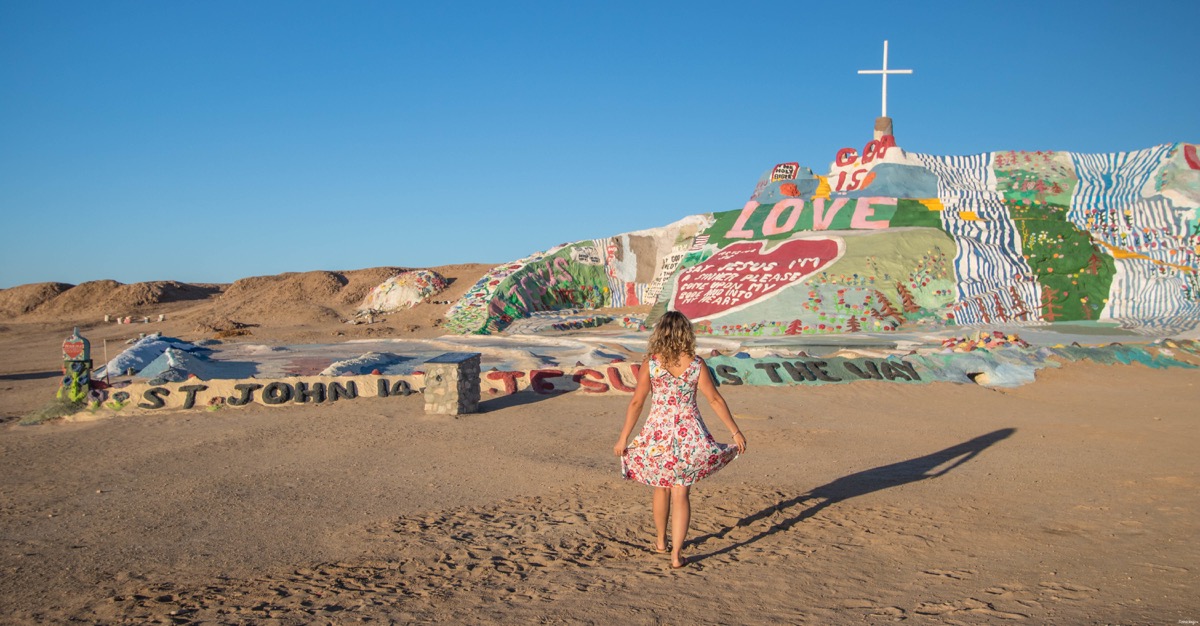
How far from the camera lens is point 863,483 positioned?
18.0 feet

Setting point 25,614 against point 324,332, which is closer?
point 25,614

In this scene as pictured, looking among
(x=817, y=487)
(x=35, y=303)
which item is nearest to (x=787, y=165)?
(x=817, y=487)

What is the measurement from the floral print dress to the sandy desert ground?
42 centimetres

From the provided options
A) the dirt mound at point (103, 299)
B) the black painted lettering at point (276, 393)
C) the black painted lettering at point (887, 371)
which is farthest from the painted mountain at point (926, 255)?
the dirt mound at point (103, 299)

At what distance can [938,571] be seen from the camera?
3625 mm

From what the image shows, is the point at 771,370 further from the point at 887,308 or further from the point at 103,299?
the point at 103,299

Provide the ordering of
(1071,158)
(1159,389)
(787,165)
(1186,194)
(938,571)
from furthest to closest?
(787,165), (1071,158), (1186,194), (1159,389), (938,571)

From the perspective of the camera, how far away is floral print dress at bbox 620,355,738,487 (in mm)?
3869

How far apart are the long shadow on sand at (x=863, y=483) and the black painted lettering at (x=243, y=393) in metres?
6.09

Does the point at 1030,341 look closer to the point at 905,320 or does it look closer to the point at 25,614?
the point at 905,320

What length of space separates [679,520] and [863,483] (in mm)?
2149

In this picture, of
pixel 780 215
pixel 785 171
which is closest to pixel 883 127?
pixel 785 171

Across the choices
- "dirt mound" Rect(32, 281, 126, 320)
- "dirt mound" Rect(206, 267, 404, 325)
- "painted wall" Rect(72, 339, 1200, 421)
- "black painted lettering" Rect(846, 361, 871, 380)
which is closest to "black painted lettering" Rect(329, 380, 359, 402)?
"painted wall" Rect(72, 339, 1200, 421)

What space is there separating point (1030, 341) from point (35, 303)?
92.2 feet
